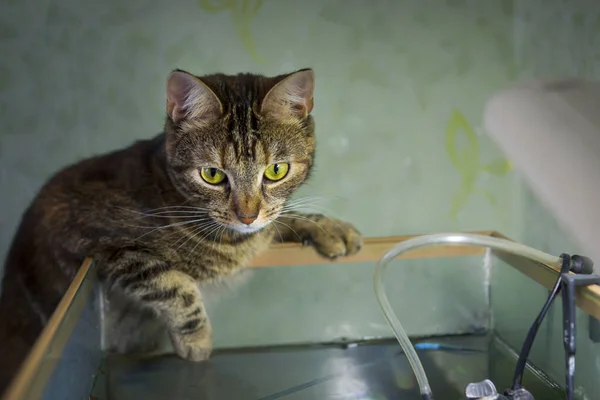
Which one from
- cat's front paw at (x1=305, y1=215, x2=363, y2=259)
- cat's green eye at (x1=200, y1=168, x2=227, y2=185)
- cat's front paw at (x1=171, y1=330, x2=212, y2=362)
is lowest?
cat's front paw at (x1=171, y1=330, x2=212, y2=362)

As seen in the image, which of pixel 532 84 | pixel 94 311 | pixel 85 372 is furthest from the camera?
pixel 532 84

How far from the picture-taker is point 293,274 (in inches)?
47.7

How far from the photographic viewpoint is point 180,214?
1.02m

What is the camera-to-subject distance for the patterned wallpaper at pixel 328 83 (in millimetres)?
1183

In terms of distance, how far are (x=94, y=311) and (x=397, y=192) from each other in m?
0.75

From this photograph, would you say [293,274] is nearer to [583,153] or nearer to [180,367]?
[180,367]

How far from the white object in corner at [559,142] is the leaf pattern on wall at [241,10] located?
60 centimetres

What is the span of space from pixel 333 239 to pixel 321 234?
0.03 metres

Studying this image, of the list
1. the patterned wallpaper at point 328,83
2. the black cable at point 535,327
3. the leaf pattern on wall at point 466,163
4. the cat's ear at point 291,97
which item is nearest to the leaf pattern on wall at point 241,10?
the patterned wallpaper at point 328,83

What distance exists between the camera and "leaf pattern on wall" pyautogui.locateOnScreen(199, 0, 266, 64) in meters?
1.19

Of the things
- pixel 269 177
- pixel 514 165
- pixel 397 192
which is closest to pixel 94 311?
pixel 269 177

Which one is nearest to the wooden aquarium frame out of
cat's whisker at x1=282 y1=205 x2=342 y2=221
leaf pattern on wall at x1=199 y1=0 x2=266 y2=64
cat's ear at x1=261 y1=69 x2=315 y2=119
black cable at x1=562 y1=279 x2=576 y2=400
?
black cable at x1=562 y1=279 x2=576 y2=400

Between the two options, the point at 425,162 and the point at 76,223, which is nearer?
the point at 76,223

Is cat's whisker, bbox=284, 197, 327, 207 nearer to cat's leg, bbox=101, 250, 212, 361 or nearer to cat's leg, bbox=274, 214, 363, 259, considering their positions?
cat's leg, bbox=274, 214, 363, 259
